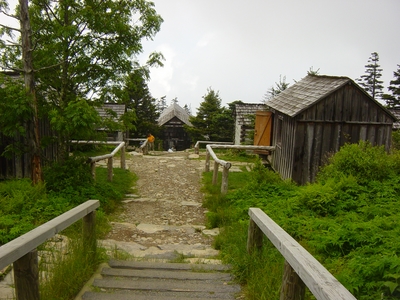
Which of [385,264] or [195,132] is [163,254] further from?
[195,132]

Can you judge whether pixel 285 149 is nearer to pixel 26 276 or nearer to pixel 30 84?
pixel 30 84

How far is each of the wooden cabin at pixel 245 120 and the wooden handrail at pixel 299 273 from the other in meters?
16.7

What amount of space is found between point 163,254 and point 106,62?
4629mm

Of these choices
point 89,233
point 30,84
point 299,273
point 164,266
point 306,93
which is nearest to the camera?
point 299,273

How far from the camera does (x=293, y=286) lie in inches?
107

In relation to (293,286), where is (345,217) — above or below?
below

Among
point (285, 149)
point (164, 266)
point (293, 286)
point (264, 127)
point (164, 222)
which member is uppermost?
point (264, 127)

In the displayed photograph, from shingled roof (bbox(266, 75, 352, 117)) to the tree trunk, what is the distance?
7.02 meters

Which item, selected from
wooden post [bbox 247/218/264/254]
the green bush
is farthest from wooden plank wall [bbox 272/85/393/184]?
wooden post [bbox 247/218/264/254]

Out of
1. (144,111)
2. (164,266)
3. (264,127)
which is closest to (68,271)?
(164,266)

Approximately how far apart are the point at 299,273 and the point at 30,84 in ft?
20.4

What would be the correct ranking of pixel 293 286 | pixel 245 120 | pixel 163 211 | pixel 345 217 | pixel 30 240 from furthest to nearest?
pixel 245 120, pixel 163 211, pixel 345 217, pixel 293 286, pixel 30 240

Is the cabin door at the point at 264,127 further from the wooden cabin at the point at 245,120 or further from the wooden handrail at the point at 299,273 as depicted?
the wooden handrail at the point at 299,273

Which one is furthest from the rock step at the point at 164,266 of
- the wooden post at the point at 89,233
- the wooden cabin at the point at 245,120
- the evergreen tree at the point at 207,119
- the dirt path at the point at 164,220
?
the evergreen tree at the point at 207,119
